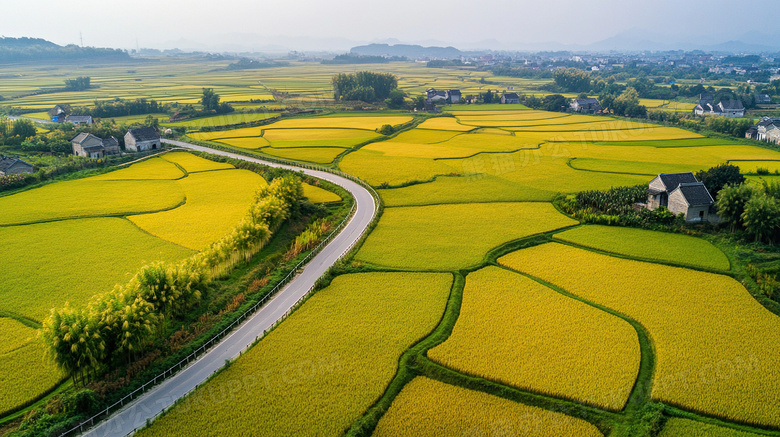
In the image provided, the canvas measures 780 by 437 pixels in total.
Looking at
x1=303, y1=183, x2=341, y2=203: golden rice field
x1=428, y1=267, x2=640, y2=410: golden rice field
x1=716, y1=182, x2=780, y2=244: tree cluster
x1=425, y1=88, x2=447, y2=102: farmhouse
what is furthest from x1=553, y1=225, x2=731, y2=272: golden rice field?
x1=425, y1=88, x2=447, y2=102: farmhouse

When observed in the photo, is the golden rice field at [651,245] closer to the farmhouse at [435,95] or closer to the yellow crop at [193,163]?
the yellow crop at [193,163]

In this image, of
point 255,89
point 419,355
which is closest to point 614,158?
point 419,355

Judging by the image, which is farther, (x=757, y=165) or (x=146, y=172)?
(x=757, y=165)

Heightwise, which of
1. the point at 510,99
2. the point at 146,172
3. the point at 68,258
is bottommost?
the point at 68,258

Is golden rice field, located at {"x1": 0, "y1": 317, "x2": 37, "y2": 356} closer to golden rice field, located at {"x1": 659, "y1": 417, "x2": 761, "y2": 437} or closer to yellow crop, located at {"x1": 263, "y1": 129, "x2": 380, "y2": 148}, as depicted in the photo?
golden rice field, located at {"x1": 659, "y1": 417, "x2": 761, "y2": 437}

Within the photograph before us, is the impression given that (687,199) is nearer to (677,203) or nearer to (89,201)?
(677,203)

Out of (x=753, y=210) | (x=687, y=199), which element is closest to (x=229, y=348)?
(x=687, y=199)

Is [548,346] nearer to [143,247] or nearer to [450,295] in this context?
[450,295]
